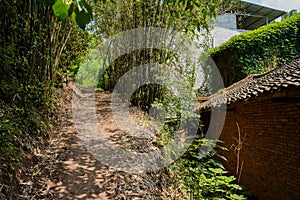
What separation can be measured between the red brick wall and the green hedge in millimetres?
5054

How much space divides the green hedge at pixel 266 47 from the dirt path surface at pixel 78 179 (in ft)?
23.7

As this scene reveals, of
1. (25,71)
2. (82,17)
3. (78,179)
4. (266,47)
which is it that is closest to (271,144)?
(78,179)

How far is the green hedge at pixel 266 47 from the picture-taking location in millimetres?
9164

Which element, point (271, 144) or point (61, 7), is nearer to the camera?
point (61, 7)

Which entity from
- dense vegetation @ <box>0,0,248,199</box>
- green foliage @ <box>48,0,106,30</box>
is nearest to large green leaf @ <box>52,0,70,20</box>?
green foliage @ <box>48,0,106,30</box>

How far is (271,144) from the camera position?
3.88 m

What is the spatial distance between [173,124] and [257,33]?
649 cm

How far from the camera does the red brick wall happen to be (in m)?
3.32

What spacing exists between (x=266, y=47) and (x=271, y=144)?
21.9 ft

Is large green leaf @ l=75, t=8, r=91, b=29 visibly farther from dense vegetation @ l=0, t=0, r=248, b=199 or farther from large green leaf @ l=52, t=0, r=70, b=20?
dense vegetation @ l=0, t=0, r=248, b=199

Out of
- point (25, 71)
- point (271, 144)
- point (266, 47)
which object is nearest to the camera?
point (25, 71)

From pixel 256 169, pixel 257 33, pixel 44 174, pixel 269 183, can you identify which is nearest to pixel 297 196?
pixel 269 183

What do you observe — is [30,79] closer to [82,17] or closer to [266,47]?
[82,17]

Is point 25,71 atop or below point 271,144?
atop
